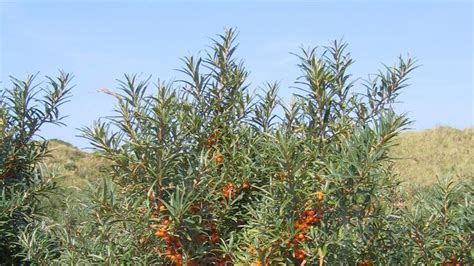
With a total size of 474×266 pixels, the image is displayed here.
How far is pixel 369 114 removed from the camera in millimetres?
2797

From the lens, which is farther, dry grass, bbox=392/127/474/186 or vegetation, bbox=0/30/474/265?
dry grass, bbox=392/127/474/186

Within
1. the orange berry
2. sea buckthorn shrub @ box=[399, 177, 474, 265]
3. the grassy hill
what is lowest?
sea buckthorn shrub @ box=[399, 177, 474, 265]

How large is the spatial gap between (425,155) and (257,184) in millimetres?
21966

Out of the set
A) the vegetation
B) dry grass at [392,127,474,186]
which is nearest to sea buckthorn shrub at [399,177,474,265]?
the vegetation

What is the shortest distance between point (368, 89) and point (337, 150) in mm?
537

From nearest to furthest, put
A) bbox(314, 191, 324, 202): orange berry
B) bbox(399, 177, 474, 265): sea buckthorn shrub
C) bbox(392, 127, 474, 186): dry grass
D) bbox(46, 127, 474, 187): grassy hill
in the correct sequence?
bbox(314, 191, 324, 202): orange berry < bbox(399, 177, 474, 265): sea buckthorn shrub < bbox(46, 127, 474, 187): grassy hill < bbox(392, 127, 474, 186): dry grass

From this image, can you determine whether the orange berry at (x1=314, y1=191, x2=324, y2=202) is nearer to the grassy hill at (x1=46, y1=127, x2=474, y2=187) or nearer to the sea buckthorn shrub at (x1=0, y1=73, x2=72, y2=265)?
the sea buckthorn shrub at (x1=0, y1=73, x2=72, y2=265)

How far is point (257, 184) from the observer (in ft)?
8.91

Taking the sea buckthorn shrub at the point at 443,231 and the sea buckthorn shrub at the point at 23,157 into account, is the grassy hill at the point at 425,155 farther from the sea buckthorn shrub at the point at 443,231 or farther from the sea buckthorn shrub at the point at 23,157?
the sea buckthorn shrub at the point at 443,231

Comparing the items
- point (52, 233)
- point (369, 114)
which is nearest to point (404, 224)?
point (369, 114)

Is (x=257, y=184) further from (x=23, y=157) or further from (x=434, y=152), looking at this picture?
(x=434, y=152)

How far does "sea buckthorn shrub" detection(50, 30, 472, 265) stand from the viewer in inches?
93.1

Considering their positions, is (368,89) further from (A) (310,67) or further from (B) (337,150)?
(B) (337,150)

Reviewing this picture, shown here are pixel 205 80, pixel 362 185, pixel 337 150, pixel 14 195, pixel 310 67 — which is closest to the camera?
pixel 362 185
